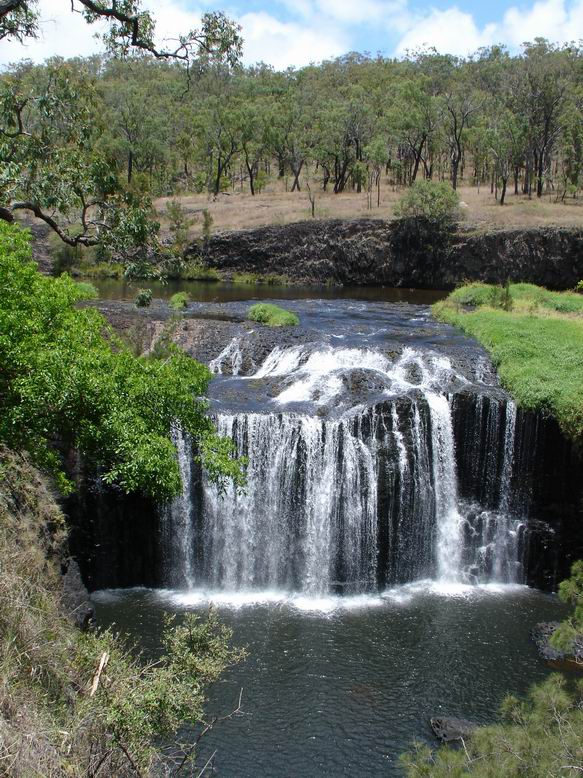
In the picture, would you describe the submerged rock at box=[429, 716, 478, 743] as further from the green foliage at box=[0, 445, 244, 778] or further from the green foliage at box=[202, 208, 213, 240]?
the green foliage at box=[202, 208, 213, 240]

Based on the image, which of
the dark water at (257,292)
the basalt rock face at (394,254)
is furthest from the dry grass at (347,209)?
the dark water at (257,292)

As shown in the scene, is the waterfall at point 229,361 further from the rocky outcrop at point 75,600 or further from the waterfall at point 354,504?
the rocky outcrop at point 75,600

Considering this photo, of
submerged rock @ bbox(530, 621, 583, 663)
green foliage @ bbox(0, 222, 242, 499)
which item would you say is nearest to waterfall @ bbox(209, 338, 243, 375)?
green foliage @ bbox(0, 222, 242, 499)

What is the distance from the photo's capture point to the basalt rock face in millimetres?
44438

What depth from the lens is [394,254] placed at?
49.0m

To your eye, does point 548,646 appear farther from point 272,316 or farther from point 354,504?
point 272,316

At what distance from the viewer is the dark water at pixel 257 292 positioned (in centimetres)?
3934

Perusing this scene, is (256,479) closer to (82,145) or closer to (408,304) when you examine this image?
(82,145)

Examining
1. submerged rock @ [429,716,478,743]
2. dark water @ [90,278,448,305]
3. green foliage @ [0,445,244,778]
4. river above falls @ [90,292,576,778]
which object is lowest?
submerged rock @ [429,716,478,743]

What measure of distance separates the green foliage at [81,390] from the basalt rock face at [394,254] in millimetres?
36757

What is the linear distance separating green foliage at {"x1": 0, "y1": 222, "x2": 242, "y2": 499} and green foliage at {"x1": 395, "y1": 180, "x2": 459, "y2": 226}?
125ft

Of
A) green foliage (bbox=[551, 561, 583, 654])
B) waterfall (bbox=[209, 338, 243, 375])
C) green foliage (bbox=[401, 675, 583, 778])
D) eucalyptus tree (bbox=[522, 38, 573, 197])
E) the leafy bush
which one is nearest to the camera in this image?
green foliage (bbox=[401, 675, 583, 778])

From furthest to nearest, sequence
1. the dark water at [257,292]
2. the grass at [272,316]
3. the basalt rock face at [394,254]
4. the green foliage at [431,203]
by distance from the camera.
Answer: the green foliage at [431,203], the basalt rock face at [394,254], the dark water at [257,292], the grass at [272,316]

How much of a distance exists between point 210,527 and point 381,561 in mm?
4608
